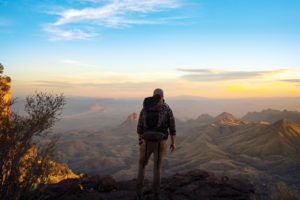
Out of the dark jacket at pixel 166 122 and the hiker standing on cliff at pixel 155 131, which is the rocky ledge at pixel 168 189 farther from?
the dark jacket at pixel 166 122

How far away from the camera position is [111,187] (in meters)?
7.59

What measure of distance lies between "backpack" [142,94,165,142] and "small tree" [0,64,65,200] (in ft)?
11.7

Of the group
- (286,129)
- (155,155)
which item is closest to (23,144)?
(155,155)

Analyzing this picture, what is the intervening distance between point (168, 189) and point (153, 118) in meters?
3.06

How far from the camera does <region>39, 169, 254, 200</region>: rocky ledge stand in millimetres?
6631

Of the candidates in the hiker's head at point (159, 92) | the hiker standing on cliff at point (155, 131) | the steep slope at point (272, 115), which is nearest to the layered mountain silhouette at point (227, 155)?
the hiker standing on cliff at point (155, 131)

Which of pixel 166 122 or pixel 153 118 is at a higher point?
pixel 153 118

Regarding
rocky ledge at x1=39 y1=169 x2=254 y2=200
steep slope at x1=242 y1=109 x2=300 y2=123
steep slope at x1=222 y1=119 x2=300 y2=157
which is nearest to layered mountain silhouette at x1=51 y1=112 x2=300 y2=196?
steep slope at x1=222 y1=119 x2=300 y2=157

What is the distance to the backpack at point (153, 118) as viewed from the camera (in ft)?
18.6

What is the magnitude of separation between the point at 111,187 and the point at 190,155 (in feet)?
235

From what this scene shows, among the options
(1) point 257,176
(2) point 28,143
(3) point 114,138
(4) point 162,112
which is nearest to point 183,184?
(4) point 162,112

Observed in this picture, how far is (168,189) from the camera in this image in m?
7.40

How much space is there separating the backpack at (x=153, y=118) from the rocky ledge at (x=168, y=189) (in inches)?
74.0

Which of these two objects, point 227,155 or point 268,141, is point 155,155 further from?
point 268,141
